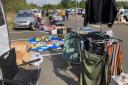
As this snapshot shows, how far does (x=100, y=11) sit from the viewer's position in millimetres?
6949

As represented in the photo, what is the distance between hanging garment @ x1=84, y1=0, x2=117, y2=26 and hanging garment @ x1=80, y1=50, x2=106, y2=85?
178 cm

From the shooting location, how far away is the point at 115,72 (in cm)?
552

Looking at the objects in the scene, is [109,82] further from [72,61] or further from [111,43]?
Answer: [72,61]

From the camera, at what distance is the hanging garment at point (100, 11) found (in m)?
6.82

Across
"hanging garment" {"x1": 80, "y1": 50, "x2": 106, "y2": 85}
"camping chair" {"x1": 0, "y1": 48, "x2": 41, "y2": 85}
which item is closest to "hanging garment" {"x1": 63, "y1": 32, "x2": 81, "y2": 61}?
"hanging garment" {"x1": 80, "y1": 50, "x2": 106, "y2": 85}

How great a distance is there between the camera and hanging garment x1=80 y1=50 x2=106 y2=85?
5.45 meters

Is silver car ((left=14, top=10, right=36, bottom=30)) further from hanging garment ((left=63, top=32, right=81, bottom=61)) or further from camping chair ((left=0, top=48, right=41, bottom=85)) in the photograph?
camping chair ((left=0, top=48, right=41, bottom=85))

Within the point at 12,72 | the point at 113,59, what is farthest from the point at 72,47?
the point at 12,72

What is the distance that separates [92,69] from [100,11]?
2.11 metres

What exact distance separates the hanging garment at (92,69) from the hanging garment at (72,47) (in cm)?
180

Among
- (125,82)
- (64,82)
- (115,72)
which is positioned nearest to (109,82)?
(115,72)

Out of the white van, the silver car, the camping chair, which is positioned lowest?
the silver car

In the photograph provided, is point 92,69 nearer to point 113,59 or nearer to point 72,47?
point 113,59

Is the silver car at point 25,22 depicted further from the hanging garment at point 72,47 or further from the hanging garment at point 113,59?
the hanging garment at point 113,59
